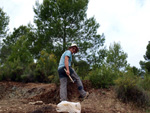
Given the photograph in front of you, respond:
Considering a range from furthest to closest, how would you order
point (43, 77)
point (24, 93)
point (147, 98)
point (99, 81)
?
point (43, 77), point (24, 93), point (99, 81), point (147, 98)

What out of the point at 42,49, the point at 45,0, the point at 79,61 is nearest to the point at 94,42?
the point at 79,61

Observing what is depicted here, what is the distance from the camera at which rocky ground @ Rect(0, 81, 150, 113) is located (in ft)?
15.4

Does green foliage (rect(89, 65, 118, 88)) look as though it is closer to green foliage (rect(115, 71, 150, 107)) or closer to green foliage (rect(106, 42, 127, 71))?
green foliage (rect(115, 71, 150, 107))

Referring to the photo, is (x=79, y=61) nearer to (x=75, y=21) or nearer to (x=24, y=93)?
(x=75, y=21)

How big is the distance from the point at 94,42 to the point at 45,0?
4939mm

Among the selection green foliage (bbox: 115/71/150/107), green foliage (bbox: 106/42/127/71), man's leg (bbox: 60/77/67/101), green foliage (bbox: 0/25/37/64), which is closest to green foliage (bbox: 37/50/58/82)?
green foliage (bbox: 0/25/37/64)

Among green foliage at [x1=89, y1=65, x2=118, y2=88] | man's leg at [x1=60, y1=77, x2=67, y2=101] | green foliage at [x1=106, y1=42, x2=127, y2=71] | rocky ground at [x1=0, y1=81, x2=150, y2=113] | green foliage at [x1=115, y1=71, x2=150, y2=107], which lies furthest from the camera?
green foliage at [x1=106, y1=42, x2=127, y2=71]

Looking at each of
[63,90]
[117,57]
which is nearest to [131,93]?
[63,90]

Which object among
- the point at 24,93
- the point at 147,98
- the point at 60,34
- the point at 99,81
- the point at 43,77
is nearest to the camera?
the point at 147,98

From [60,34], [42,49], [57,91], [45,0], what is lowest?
[57,91]

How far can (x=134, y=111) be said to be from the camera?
609 centimetres

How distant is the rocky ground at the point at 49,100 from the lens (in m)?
4.70

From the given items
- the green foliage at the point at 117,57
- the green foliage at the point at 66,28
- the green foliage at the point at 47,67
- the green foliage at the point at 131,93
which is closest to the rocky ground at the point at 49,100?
the green foliage at the point at 131,93

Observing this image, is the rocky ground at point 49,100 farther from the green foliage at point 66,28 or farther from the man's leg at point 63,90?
the green foliage at point 66,28
